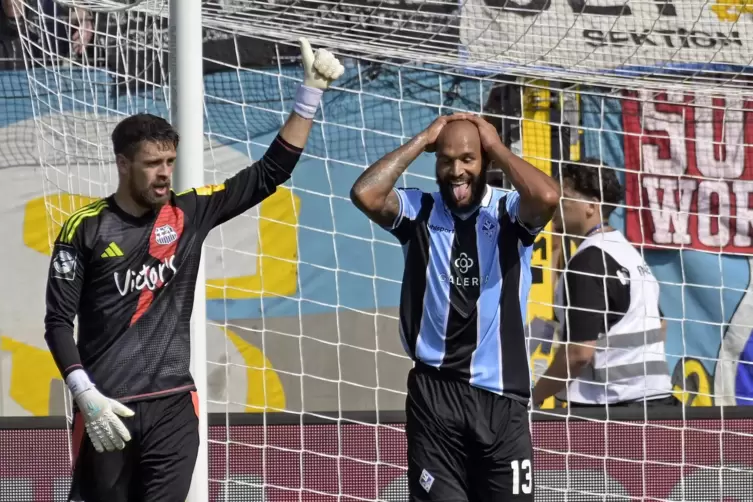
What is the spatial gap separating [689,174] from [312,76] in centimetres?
365

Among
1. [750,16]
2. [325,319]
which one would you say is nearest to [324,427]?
[325,319]

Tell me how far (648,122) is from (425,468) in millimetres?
3677

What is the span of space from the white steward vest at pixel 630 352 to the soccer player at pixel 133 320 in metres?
2.51

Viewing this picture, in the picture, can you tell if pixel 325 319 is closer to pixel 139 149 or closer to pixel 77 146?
pixel 77 146

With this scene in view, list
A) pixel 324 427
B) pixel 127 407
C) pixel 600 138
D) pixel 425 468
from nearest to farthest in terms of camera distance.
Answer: pixel 127 407 < pixel 425 468 < pixel 324 427 < pixel 600 138

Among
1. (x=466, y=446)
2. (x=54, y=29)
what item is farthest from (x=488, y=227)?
(x=54, y=29)

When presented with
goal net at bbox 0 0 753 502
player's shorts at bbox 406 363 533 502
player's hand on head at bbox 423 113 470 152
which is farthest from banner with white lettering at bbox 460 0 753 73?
player's shorts at bbox 406 363 533 502

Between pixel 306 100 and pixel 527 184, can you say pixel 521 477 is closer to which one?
pixel 527 184

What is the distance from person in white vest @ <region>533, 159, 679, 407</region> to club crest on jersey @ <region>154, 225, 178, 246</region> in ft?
7.69

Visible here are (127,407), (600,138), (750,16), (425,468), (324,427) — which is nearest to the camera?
(127,407)

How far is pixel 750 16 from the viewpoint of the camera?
5602 millimetres

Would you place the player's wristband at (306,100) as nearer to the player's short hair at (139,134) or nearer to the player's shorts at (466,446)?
the player's short hair at (139,134)

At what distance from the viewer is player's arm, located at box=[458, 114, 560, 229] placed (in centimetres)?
315

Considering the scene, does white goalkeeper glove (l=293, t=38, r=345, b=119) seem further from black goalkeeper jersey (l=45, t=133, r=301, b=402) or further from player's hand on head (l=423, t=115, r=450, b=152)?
black goalkeeper jersey (l=45, t=133, r=301, b=402)
